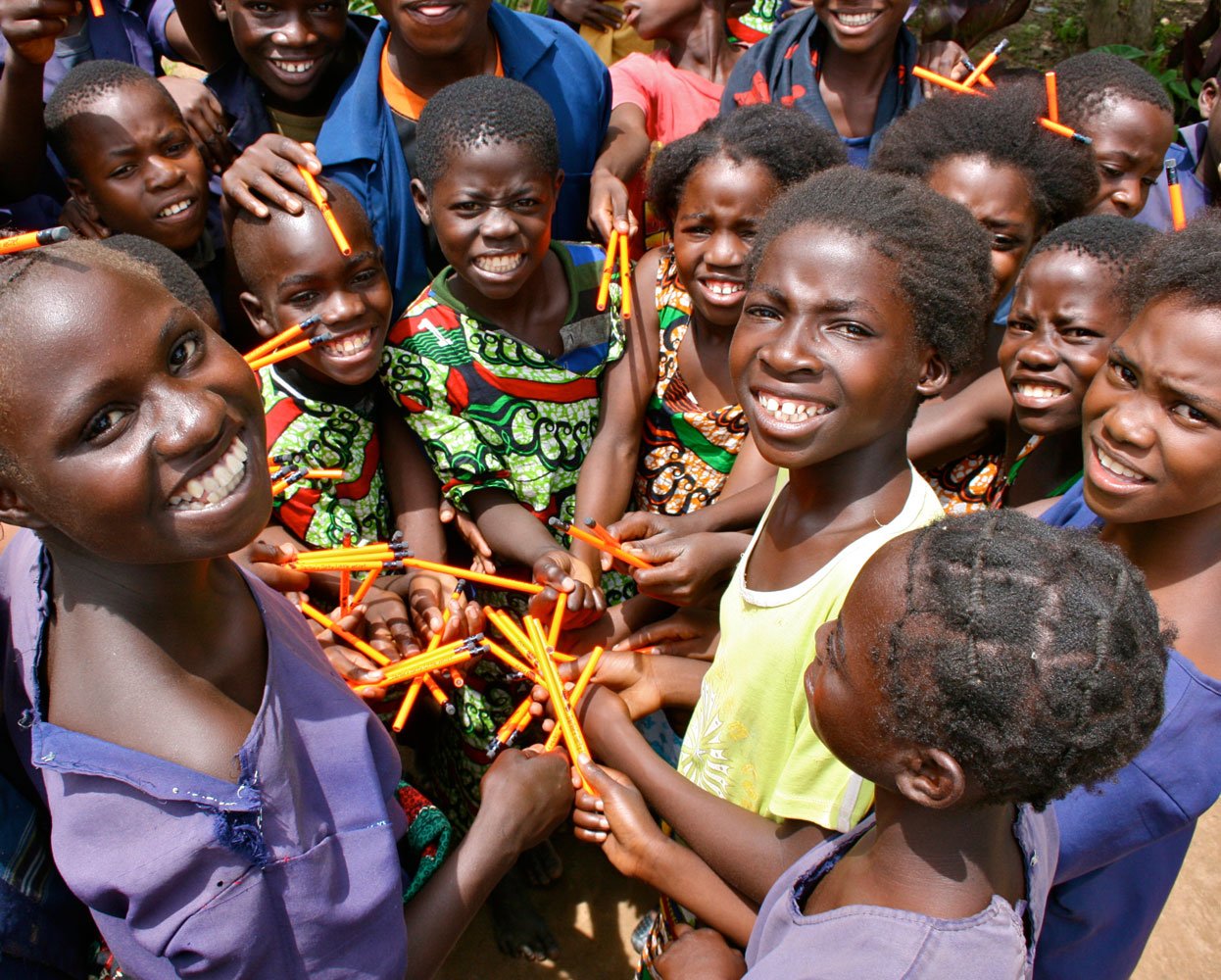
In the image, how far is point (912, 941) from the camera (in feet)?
4.15

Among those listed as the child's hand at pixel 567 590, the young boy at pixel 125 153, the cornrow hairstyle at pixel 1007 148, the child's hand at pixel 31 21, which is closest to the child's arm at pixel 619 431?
the child's hand at pixel 567 590

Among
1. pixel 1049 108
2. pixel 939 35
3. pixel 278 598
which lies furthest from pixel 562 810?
pixel 939 35

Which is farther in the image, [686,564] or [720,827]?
[686,564]

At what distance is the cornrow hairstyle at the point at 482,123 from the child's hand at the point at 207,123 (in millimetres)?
948

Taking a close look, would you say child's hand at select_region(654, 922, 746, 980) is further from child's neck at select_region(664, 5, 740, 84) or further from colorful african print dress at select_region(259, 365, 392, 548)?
child's neck at select_region(664, 5, 740, 84)

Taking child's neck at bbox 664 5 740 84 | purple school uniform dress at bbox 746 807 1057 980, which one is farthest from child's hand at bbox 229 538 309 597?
child's neck at bbox 664 5 740 84

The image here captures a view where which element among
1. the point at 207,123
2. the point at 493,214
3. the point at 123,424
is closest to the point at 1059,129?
the point at 493,214

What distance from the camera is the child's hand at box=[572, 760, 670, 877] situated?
197 cm

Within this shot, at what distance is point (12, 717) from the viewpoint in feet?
5.09

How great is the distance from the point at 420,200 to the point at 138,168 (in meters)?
0.92

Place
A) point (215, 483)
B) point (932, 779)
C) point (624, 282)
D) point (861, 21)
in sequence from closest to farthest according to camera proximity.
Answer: point (932, 779) < point (215, 483) < point (624, 282) < point (861, 21)

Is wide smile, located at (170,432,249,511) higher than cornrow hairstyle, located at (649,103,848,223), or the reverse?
cornrow hairstyle, located at (649,103,848,223)

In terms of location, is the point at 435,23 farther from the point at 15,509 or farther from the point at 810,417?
the point at 15,509

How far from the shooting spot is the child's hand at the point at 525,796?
2.02 m
